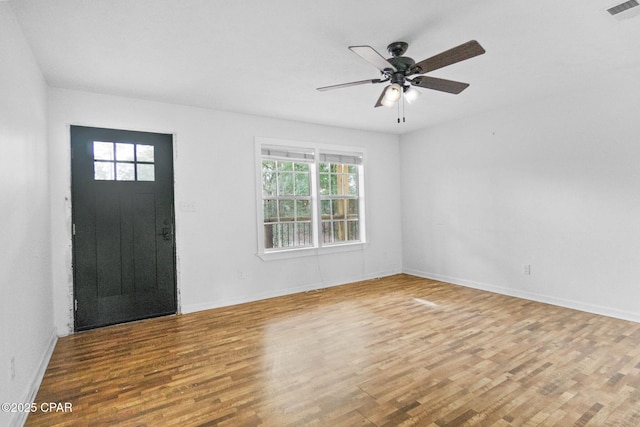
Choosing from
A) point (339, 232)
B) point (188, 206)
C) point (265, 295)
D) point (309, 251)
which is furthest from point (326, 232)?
point (188, 206)

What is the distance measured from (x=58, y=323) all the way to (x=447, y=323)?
157 inches

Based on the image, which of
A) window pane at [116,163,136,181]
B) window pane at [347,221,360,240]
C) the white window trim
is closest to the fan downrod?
the white window trim

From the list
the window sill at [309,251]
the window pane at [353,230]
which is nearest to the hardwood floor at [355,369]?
the window sill at [309,251]

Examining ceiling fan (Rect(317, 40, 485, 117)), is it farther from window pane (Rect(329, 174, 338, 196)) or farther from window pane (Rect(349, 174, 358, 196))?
window pane (Rect(349, 174, 358, 196))

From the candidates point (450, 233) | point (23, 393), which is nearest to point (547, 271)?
point (450, 233)

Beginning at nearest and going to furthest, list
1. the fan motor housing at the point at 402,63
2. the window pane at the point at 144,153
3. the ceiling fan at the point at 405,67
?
the ceiling fan at the point at 405,67 < the fan motor housing at the point at 402,63 < the window pane at the point at 144,153

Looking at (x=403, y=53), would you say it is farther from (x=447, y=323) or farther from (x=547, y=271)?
(x=547, y=271)

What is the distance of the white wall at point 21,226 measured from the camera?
185 centimetres

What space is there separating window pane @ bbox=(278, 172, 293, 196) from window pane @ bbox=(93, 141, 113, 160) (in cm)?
212

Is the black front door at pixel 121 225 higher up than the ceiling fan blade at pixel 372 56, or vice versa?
the ceiling fan blade at pixel 372 56

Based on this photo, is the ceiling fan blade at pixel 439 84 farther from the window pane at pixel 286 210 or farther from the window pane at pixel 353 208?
the window pane at pixel 353 208

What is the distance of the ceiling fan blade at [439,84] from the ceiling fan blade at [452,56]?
10 centimetres

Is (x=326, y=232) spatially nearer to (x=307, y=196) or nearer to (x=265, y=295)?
(x=307, y=196)

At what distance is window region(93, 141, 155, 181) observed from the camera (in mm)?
3648
